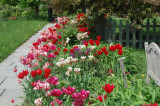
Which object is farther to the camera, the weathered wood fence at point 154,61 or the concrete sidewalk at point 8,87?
the concrete sidewalk at point 8,87

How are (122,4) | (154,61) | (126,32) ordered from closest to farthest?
1. (154,61)
2. (122,4)
3. (126,32)

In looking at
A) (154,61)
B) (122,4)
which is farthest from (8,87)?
(122,4)

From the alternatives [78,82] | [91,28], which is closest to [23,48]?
[91,28]

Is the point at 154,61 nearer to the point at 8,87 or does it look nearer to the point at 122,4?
the point at 8,87

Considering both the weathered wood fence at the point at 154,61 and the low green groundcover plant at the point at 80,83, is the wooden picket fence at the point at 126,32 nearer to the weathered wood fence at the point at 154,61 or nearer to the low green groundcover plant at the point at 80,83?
the low green groundcover plant at the point at 80,83

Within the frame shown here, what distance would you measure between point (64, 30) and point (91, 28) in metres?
1.39

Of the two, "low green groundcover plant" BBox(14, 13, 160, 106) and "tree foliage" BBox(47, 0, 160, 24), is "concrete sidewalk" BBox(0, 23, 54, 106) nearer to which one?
"low green groundcover plant" BBox(14, 13, 160, 106)

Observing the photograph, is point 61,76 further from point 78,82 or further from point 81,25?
point 81,25

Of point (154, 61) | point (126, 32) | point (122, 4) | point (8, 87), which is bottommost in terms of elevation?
point (8, 87)

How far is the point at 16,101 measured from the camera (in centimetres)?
412

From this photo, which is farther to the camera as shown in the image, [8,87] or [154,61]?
[8,87]

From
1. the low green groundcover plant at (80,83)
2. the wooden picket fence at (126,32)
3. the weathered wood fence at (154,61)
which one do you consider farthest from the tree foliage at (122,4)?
the weathered wood fence at (154,61)

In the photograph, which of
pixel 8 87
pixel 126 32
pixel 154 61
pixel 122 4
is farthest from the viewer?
pixel 126 32

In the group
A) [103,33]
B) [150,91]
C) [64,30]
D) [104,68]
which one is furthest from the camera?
A: [103,33]
